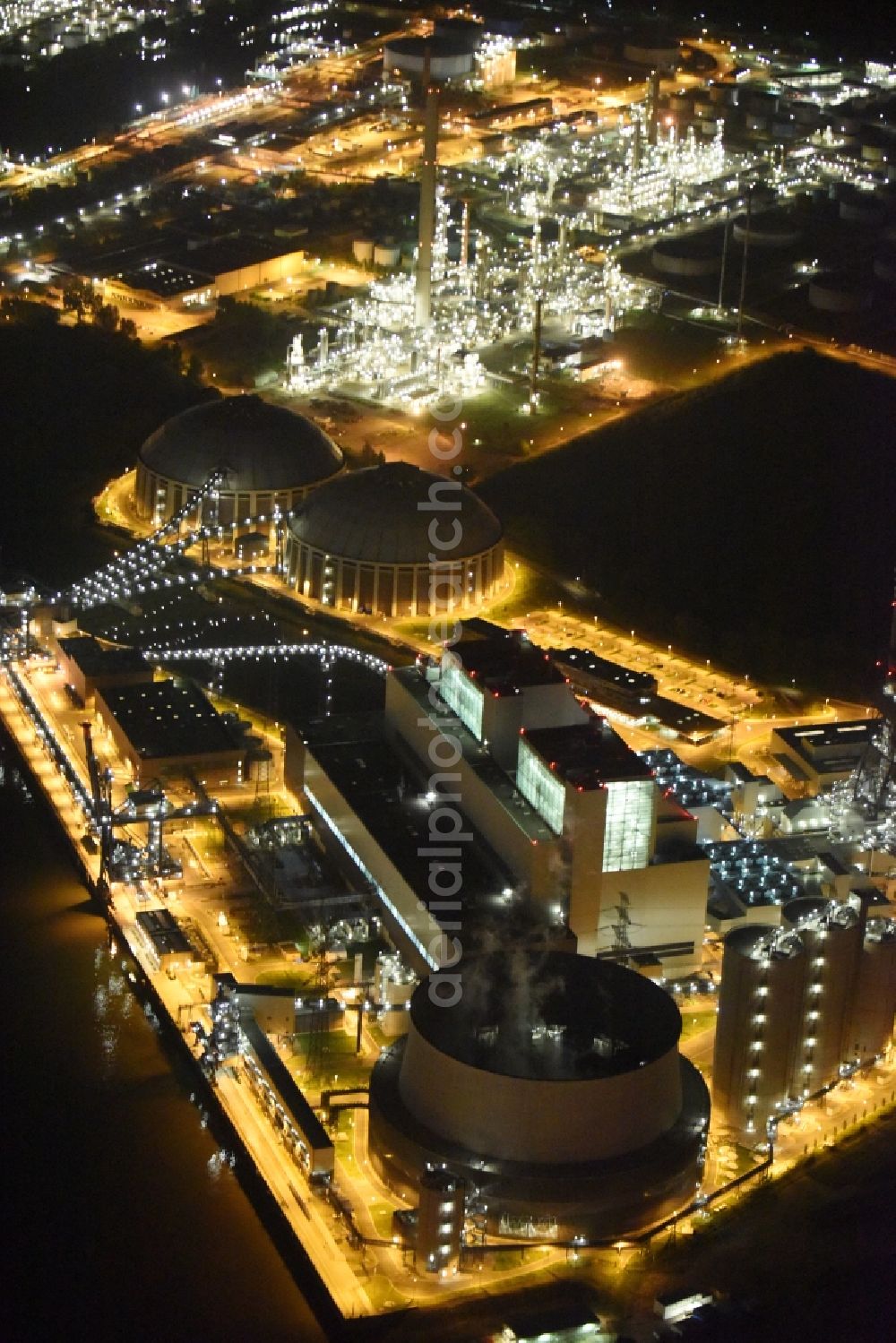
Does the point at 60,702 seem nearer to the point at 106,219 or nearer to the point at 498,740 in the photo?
the point at 498,740

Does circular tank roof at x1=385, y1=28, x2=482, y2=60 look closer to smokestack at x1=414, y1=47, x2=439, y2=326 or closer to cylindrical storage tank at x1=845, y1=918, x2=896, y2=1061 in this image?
smokestack at x1=414, y1=47, x2=439, y2=326

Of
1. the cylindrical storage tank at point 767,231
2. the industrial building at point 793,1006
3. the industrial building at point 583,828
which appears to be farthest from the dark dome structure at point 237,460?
the cylindrical storage tank at point 767,231

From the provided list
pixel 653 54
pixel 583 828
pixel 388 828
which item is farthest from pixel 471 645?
pixel 653 54

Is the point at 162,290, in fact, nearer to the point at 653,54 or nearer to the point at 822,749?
the point at 653,54

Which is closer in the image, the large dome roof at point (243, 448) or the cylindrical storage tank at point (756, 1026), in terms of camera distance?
the cylindrical storage tank at point (756, 1026)

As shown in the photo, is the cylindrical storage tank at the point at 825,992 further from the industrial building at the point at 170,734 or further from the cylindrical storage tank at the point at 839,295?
the cylindrical storage tank at the point at 839,295

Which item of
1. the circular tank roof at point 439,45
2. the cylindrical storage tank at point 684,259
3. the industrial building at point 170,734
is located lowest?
the cylindrical storage tank at point 684,259

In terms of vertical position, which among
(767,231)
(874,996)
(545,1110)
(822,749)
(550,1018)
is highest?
(550,1018)
